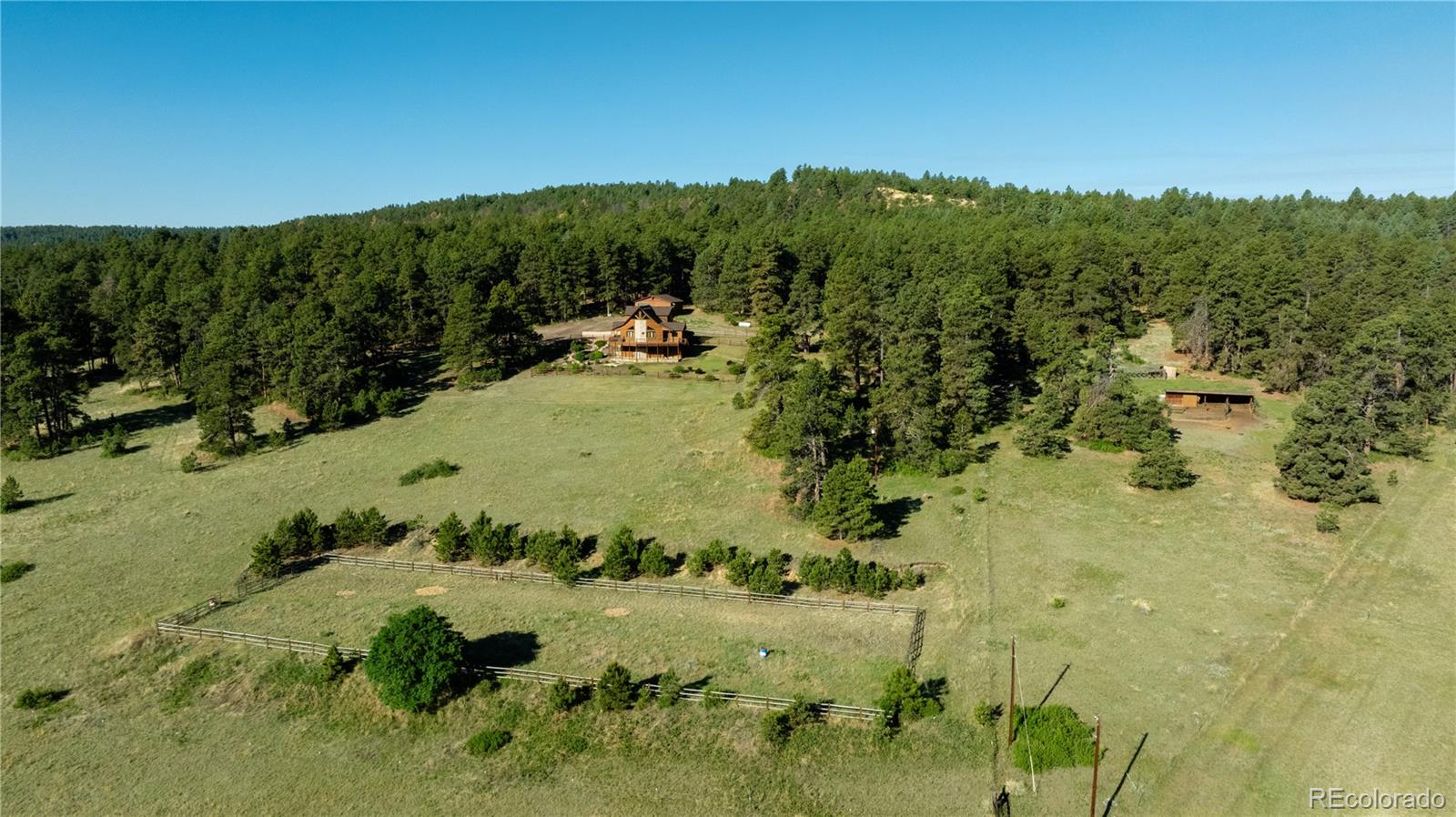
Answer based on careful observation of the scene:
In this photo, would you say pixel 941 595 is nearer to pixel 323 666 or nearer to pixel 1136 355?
pixel 323 666

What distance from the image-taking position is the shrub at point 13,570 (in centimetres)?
4356

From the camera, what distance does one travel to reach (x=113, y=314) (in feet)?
311

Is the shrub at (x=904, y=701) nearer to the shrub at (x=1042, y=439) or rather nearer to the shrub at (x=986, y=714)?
the shrub at (x=986, y=714)

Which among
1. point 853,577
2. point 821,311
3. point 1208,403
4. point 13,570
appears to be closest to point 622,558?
point 853,577

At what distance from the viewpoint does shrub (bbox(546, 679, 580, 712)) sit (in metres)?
30.7

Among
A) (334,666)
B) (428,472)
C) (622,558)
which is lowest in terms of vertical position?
(334,666)

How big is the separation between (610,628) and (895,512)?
73.2 ft

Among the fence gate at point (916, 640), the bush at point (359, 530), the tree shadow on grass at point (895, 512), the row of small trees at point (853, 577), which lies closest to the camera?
the fence gate at point (916, 640)

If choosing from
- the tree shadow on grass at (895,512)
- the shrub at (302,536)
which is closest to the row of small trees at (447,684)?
the tree shadow on grass at (895,512)

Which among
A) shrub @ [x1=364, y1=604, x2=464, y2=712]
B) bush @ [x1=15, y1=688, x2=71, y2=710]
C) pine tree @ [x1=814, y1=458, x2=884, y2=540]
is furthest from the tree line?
bush @ [x1=15, y1=688, x2=71, y2=710]

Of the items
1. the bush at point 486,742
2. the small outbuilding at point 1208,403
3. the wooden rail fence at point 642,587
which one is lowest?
the bush at point 486,742

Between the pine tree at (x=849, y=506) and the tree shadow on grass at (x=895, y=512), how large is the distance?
139 cm

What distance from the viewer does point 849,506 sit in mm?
45438

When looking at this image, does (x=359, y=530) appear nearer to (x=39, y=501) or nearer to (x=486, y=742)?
(x=486, y=742)
